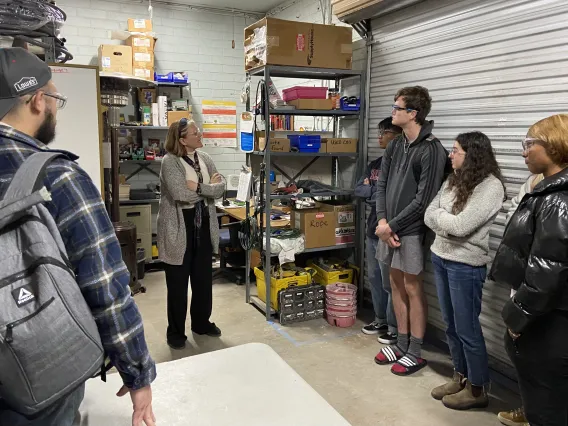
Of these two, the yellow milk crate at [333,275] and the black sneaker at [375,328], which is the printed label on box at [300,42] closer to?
the yellow milk crate at [333,275]

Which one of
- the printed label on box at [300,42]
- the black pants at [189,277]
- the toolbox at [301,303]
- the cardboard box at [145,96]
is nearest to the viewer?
the black pants at [189,277]

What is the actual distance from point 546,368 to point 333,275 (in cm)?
247

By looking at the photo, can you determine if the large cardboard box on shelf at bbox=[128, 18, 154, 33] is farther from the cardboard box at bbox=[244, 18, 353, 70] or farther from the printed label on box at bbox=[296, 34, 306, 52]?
the printed label on box at bbox=[296, 34, 306, 52]

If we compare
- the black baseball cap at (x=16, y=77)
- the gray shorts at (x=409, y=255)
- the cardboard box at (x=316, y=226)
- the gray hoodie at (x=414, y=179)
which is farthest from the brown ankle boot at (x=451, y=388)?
the black baseball cap at (x=16, y=77)

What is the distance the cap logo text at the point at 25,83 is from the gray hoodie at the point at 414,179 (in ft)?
7.82

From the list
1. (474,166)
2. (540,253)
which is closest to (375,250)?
(474,166)

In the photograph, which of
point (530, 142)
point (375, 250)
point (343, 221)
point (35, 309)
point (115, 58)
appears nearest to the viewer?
point (35, 309)

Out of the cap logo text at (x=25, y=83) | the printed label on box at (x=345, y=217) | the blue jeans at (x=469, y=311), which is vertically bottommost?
the blue jeans at (x=469, y=311)

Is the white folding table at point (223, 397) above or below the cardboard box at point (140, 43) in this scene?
below

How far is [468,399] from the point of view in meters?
2.69

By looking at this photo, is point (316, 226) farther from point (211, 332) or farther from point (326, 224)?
point (211, 332)

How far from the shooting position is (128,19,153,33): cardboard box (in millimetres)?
5523

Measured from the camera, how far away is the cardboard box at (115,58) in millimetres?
5301

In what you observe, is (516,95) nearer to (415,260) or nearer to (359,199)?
(415,260)
